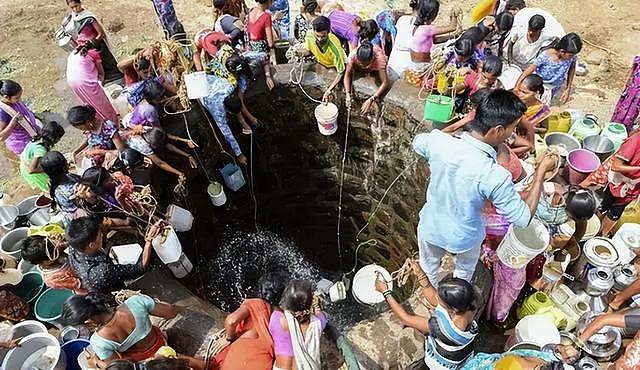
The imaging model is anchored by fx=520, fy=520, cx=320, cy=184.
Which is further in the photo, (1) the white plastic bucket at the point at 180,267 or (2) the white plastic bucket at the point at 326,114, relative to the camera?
(2) the white plastic bucket at the point at 326,114

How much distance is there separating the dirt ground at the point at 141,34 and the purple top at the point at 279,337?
480cm

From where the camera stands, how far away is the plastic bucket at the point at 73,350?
3.73m

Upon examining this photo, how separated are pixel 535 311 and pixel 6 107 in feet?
17.4

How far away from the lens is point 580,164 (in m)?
4.72

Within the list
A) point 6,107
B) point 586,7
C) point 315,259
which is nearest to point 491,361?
point 315,259

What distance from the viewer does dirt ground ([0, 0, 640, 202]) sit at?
7.49 meters

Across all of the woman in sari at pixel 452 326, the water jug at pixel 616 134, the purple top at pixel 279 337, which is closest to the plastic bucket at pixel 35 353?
the purple top at pixel 279 337

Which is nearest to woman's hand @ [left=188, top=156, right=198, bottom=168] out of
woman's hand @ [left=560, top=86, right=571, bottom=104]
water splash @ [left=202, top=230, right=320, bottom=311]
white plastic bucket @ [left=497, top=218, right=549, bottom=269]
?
water splash @ [left=202, top=230, right=320, bottom=311]

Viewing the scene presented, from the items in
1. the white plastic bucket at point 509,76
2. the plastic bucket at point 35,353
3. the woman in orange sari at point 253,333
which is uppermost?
the white plastic bucket at point 509,76

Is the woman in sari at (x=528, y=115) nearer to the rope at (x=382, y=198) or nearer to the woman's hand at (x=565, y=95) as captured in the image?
the rope at (x=382, y=198)

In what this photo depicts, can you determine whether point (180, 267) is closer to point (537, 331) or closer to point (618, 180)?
point (537, 331)

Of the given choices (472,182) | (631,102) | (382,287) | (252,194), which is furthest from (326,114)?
(631,102)

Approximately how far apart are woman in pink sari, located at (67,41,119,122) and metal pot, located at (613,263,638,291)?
4791 millimetres

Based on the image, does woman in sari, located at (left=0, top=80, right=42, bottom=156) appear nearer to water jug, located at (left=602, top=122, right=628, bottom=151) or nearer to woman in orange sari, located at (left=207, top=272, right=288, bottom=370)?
woman in orange sari, located at (left=207, top=272, right=288, bottom=370)
